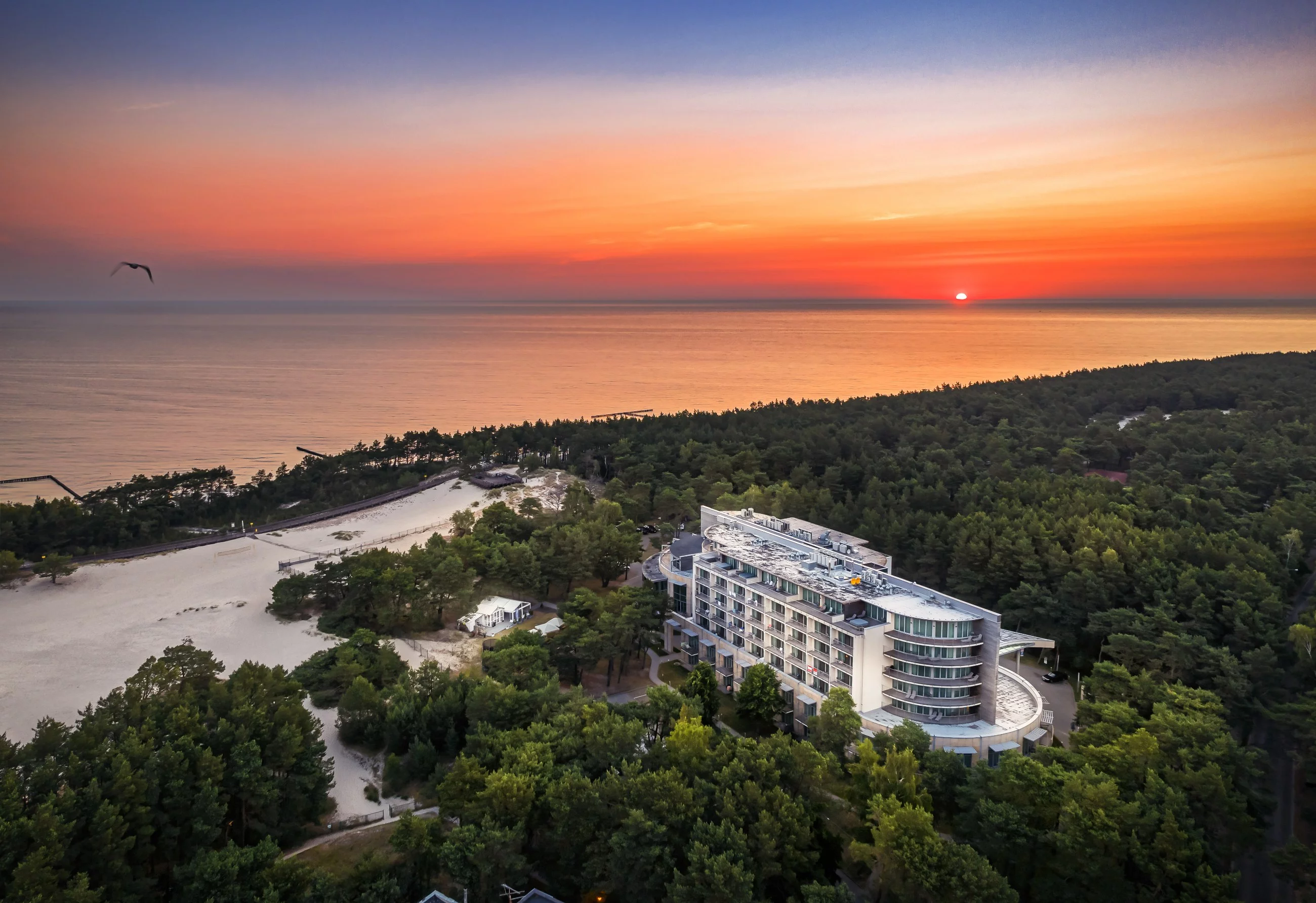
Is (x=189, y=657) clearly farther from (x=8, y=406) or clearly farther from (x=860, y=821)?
(x=8, y=406)

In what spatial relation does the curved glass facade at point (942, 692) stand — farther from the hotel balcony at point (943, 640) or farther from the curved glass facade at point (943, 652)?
the hotel balcony at point (943, 640)

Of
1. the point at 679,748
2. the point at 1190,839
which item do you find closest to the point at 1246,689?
the point at 1190,839

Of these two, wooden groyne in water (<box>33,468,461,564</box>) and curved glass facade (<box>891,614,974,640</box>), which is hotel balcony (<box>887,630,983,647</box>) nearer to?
curved glass facade (<box>891,614,974,640</box>)

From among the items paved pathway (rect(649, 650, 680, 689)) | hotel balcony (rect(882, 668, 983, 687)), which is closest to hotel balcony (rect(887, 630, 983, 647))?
hotel balcony (rect(882, 668, 983, 687))

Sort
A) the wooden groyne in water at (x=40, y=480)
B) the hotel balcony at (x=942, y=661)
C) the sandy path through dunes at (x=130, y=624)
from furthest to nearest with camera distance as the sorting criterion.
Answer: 1. the wooden groyne in water at (x=40, y=480)
2. the sandy path through dunes at (x=130, y=624)
3. the hotel balcony at (x=942, y=661)

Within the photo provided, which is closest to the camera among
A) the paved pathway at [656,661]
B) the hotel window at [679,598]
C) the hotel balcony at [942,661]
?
the hotel balcony at [942,661]

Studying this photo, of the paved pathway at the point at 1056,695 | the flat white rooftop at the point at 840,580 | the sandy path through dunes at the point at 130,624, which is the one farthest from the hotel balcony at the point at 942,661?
the sandy path through dunes at the point at 130,624
